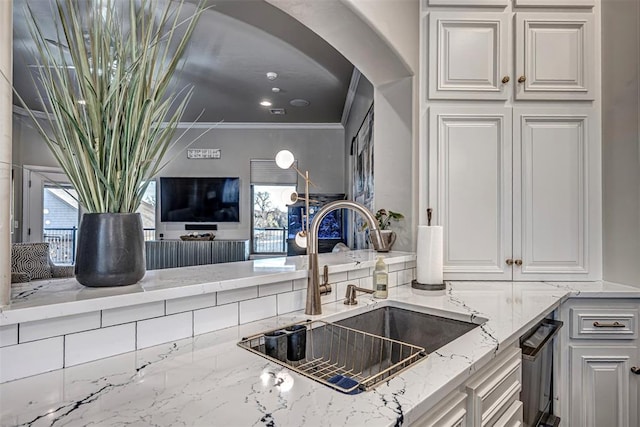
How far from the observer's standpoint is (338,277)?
1.45 m

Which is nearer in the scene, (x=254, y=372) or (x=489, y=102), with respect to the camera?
(x=254, y=372)

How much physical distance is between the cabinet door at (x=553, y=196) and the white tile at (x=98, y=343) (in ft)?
5.91

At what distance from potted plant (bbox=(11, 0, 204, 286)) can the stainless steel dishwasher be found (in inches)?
51.1

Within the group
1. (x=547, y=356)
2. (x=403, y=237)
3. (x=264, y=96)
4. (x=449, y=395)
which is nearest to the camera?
Result: (x=449, y=395)

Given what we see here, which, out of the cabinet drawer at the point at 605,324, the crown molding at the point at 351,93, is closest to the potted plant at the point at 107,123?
the cabinet drawer at the point at 605,324

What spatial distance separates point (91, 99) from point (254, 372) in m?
0.74

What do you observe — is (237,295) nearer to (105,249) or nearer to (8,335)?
(105,249)

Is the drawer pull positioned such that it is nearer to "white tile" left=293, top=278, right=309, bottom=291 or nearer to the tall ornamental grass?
"white tile" left=293, top=278, right=309, bottom=291

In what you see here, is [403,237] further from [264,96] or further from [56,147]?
[264,96]

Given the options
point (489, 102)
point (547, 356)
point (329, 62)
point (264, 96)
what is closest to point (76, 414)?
point (547, 356)

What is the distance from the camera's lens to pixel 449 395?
0.82 m

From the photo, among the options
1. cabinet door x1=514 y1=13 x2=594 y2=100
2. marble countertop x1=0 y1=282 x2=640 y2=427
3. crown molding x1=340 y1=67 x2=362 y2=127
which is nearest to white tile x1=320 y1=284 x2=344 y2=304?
marble countertop x1=0 y1=282 x2=640 y2=427

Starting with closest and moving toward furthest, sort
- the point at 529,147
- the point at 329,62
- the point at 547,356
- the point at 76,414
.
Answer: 1. the point at 76,414
2. the point at 547,356
3. the point at 529,147
4. the point at 329,62

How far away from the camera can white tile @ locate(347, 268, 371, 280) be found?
150 centimetres
